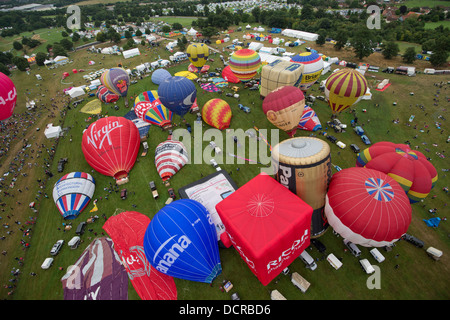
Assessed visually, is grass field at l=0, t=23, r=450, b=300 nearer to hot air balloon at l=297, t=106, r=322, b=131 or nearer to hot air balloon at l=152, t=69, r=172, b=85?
hot air balloon at l=297, t=106, r=322, b=131

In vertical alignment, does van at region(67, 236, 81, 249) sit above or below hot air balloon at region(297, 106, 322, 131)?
below

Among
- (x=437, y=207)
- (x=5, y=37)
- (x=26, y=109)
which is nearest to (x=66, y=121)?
(x=26, y=109)

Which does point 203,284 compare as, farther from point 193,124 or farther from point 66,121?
point 66,121

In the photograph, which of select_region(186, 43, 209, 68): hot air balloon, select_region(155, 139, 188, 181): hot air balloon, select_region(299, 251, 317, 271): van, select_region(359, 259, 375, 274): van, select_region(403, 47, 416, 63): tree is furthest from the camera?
select_region(403, 47, 416, 63): tree

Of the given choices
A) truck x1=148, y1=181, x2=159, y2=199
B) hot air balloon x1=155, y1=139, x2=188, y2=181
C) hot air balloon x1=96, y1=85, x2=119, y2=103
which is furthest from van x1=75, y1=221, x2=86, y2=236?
hot air balloon x1=96, y1=85, x2=119, y2=103

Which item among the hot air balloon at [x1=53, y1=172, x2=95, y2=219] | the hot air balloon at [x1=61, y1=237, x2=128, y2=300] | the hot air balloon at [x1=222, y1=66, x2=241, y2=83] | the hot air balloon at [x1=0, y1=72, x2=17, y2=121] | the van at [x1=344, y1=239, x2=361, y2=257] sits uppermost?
the hot air balloon at [x1=0, y1=72, x2=17, y2=121]

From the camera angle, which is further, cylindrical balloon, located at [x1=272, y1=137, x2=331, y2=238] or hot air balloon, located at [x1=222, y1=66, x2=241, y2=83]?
hot air balloon, located at [x1=222, y1=66, x2=241, y2=83]

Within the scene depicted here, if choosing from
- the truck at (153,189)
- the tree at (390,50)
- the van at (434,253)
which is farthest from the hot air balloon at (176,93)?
the tree at (390,50)
